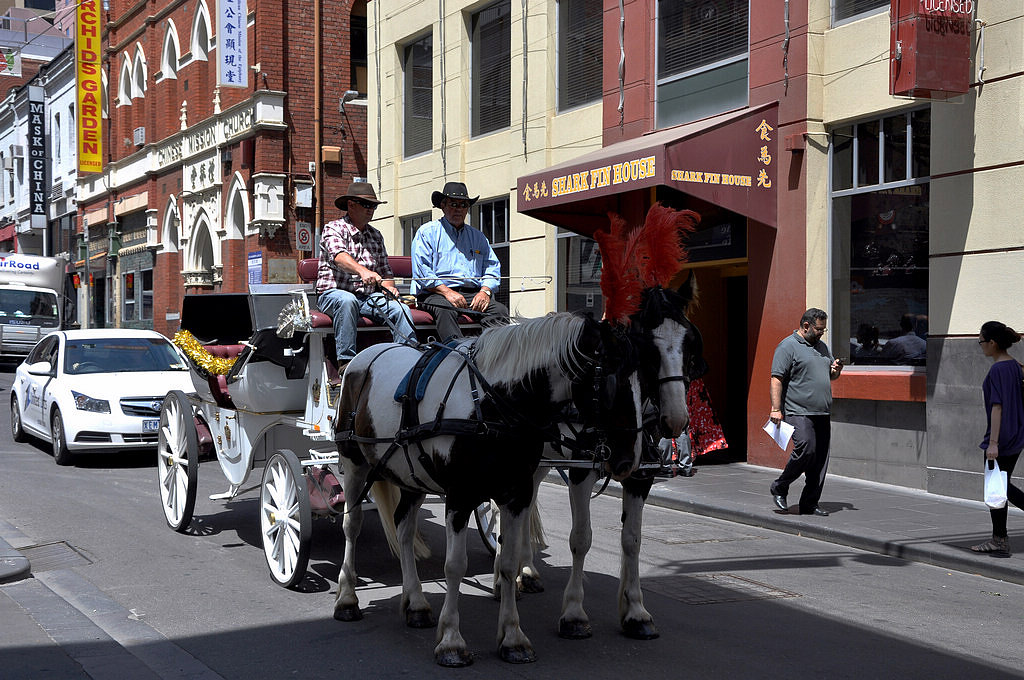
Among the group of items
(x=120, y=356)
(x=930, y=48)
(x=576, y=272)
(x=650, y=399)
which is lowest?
(x=120, y=356)

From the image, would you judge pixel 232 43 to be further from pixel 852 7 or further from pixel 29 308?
pixel 852 7

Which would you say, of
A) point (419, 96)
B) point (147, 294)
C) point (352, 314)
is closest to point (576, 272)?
point (419, 96)

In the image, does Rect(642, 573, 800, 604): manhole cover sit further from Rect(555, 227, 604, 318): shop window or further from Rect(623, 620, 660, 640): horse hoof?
Rect(555, 227, 604, 318): shop window

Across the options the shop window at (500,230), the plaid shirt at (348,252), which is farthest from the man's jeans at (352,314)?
the shop window at (500,230)

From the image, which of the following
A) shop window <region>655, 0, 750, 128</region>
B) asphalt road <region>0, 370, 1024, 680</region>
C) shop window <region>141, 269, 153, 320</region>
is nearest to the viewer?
asphalt road <region>0, 370, 1024, 680</region>

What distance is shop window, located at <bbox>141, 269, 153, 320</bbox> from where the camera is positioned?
33438 millimetres

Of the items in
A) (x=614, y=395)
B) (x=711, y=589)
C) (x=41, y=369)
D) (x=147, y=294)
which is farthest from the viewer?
(x=147, y=294)

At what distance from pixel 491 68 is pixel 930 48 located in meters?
9.30

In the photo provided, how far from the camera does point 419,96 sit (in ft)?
67.3

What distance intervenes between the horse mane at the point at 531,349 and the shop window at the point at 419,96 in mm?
15105

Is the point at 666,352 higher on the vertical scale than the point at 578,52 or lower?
lower

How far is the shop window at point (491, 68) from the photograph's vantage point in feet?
58.4

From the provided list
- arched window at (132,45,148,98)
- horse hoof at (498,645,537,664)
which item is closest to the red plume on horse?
horse hoof at (498,645,537,664)

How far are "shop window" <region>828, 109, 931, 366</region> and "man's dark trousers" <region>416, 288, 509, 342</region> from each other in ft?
21.1
